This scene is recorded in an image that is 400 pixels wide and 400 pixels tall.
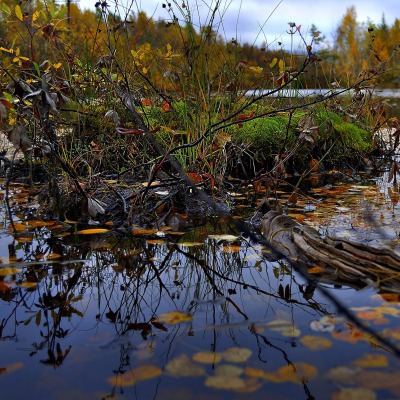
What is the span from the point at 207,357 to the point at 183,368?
2.9 inches

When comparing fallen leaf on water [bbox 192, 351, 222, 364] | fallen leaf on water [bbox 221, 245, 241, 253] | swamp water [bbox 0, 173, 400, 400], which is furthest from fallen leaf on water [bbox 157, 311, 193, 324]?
fallen leaf on water [bbox 221, 245, 241, 253]

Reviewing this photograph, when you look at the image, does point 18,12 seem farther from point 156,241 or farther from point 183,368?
point 183,368

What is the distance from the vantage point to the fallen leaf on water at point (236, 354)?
1.17m

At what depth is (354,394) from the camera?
39.8 inches

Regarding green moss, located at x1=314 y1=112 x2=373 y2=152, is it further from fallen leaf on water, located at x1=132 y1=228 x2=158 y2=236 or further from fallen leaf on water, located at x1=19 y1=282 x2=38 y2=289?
fallen leaf on water, located at x1=19 y1=282 x2=38 y2=289

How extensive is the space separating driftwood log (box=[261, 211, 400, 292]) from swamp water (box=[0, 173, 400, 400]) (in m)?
0.06

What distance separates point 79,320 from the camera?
4.63ft

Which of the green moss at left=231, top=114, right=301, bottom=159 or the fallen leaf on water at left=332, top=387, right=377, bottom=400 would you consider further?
the green moss at left=231, top=114, right=301, bottom=159

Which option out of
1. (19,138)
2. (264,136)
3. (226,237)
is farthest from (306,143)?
(19,138)

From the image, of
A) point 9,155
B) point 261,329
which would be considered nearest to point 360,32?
point 9,155

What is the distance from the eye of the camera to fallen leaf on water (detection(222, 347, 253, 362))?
46.1 inches

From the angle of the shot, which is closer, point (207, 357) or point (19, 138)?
point (207, 357)

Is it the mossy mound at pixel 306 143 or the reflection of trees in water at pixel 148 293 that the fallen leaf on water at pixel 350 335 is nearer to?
the reflection of trees in water at pixel 148 293

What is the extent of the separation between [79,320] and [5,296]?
0.34 metres
